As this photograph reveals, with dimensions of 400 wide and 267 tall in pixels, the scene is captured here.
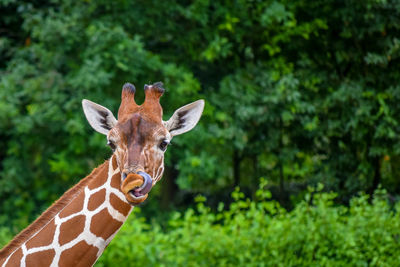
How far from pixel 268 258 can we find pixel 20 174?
4.87 metres

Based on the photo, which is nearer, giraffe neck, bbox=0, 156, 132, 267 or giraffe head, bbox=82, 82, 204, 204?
giraffe head, bbox=82, 82, 204, 204

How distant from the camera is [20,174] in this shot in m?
9.58

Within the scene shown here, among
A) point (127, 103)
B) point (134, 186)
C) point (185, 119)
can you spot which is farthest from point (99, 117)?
point (134, 186)

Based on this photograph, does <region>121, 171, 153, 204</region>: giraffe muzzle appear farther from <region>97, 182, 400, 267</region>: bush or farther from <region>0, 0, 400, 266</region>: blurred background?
<region>0, 0, 400, 266</region>: blurred background

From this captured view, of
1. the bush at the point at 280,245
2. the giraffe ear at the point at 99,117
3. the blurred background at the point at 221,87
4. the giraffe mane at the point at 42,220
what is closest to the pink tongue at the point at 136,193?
the giraffe mane at the point at 42,220

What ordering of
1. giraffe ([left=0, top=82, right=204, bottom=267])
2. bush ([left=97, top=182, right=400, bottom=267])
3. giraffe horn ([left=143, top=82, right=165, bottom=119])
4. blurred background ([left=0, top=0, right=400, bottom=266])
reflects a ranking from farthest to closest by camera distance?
1. blurred background ([left=0, top=0, right=400, bottom=266])
2. bush ([left=97, top=182, right=400, bottom=267])
3. giraffe horn ([left=143, top=82, right=165, bottom=119])
4. giraffe ([left=0, top=82, right=204, bottom=267])

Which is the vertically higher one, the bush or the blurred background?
the blurred background

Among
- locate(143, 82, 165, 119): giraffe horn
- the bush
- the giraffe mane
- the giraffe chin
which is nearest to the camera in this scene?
the giraffe chin

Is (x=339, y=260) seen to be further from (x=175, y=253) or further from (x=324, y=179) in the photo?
(x=324, y=179)

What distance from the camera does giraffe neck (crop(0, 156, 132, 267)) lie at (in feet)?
11.3

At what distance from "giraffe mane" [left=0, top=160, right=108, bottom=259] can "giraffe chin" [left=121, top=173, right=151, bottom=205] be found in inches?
17.6

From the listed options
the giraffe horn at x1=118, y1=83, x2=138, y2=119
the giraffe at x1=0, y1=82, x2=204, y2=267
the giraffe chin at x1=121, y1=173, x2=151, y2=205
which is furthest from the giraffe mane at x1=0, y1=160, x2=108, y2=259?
the giraffe chin at x1=121, y1=173, x2=151, y2=205

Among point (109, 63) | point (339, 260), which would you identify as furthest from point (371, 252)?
point (109, 63)

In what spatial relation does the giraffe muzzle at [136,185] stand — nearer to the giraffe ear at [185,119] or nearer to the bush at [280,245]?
the giraffe ear at [185,119]
